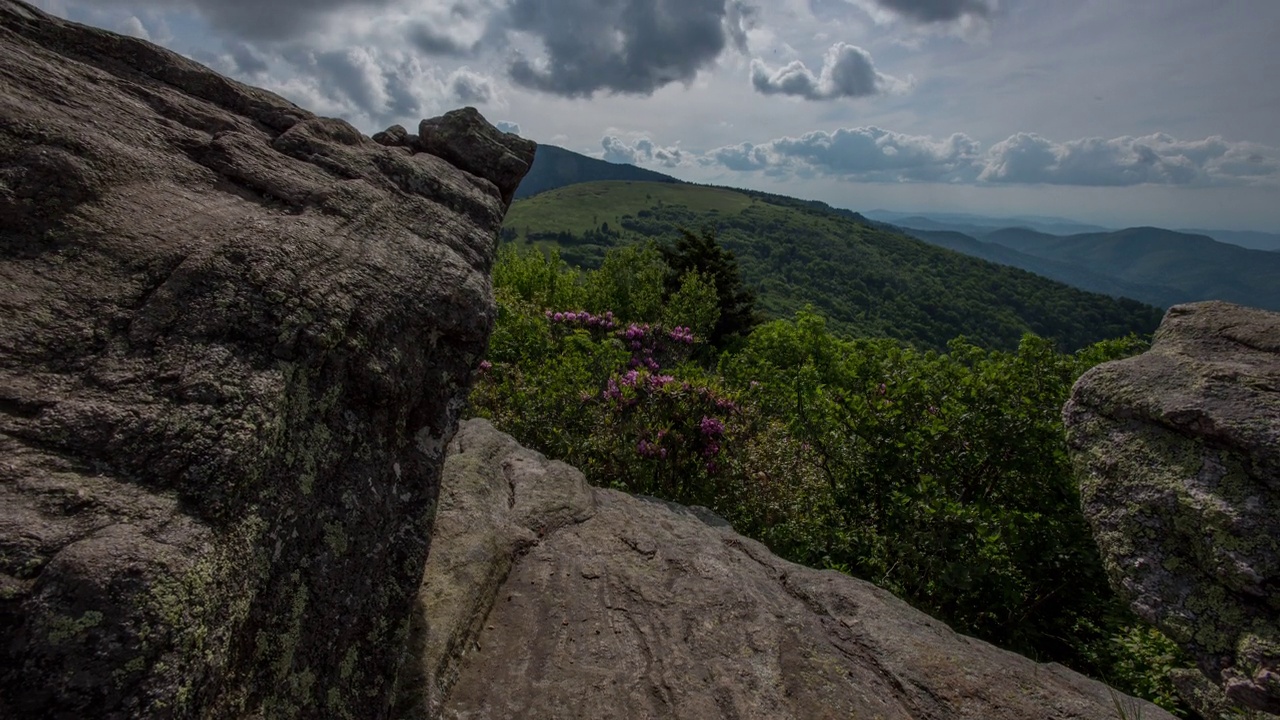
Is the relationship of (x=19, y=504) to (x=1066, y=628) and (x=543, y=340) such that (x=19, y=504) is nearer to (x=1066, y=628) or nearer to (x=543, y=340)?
(x=1066, y=628)

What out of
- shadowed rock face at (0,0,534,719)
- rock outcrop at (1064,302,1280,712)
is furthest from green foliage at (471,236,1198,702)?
shadowed rock face at (0,0,534,719)

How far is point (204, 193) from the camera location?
4.49m

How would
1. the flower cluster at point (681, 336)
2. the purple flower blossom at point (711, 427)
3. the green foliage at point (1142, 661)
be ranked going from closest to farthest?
the green foliage at point (1142, 661)
the purple flower blossom at point (711, 427)
the flower cluster at point (681, 336)

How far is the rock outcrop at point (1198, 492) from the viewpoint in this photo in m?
5.16

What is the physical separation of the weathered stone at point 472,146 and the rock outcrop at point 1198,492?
6768mm

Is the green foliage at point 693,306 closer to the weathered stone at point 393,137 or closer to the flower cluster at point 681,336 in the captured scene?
the flower cluster at point 681,336

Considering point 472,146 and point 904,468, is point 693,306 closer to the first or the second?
point 904,468

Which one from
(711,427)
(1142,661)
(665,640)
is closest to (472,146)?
(665,640)

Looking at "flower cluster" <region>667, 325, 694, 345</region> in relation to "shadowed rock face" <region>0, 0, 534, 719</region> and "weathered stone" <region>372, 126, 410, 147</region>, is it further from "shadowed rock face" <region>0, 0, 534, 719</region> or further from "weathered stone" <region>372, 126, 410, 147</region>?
"shadowed rock face" <region>0, 0, 534, 719</region>

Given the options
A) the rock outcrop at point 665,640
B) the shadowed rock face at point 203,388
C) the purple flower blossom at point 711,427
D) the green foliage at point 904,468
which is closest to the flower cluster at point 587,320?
the green foliage at point 904,468

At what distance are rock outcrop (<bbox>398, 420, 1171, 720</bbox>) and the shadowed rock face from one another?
3.61 ft

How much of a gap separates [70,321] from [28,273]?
0.40 meters

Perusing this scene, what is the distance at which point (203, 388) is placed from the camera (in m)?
3.32

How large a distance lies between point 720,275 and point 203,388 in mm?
36044
